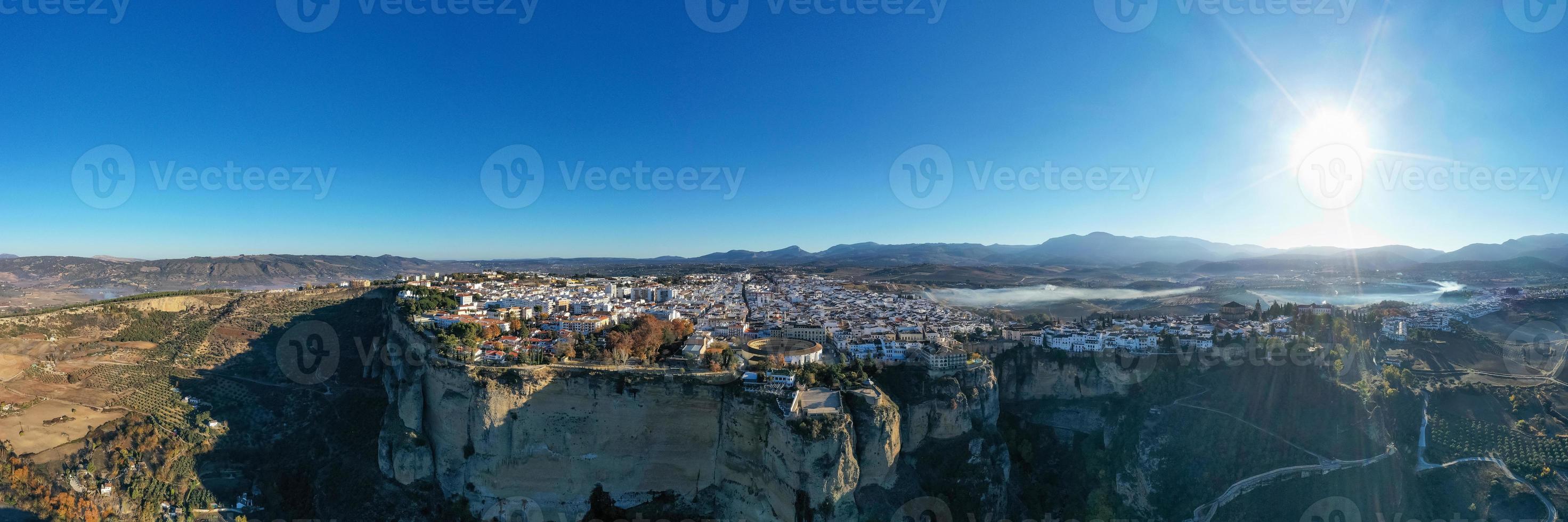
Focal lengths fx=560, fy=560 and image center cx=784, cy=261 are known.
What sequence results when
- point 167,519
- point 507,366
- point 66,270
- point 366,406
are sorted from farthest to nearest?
point 66,270 → point 366,406 → point 167,519 → point 507,366

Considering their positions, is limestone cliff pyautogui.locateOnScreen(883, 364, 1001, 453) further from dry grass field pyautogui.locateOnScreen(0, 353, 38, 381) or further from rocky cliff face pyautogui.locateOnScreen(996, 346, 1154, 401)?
dry grass field pyautogui.locateOnScreen(0, 353, 38, 381)

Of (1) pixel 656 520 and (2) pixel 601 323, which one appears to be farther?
(2) pixel 601 323

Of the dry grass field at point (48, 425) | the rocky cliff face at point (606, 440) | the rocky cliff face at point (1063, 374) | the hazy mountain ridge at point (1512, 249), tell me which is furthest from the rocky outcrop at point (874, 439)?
the hazy mountain ridge at point (1512, 249)

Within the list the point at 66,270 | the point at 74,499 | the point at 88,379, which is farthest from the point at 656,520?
the point at 66,270

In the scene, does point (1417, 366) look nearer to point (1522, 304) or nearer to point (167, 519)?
point (1522, 304)

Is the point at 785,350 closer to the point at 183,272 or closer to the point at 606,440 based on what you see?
the point at 606,440

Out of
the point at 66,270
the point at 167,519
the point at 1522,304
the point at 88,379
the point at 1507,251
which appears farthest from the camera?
the point at 1507,251

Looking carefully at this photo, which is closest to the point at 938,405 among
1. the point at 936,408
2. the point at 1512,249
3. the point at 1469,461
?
the point at 936,408
